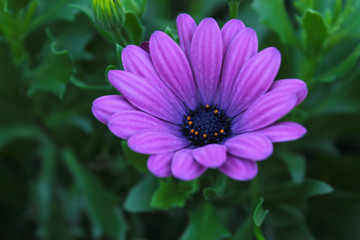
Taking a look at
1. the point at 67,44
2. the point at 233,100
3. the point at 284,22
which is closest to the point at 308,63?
the point at 284,22

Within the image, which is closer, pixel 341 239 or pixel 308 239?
pixel 308 239

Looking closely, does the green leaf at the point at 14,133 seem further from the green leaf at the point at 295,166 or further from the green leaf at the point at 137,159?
the green leaf at the point at 295,166

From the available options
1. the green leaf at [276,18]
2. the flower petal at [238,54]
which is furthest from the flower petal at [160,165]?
the green leaf at [276,18]

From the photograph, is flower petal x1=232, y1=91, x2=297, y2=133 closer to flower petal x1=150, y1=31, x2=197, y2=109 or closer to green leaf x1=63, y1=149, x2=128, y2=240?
flower petal x1=150, y1=31, x2=197, y2=109

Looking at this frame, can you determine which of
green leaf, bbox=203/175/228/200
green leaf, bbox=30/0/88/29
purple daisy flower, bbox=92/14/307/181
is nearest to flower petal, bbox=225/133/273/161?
purple daisy flower, bbox=92/14/307/181

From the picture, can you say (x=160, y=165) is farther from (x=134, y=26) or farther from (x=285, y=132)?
(x=134, y=26)

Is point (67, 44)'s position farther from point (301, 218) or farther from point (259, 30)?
point (301, 218)
